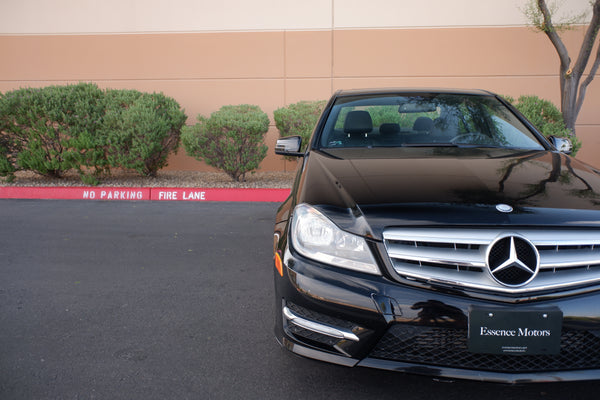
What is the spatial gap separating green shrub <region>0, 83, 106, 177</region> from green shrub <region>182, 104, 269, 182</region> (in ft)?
5.14

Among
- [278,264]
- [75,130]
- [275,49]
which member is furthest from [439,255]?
[275,49]

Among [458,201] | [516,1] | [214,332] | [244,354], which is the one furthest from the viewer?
[516,1]

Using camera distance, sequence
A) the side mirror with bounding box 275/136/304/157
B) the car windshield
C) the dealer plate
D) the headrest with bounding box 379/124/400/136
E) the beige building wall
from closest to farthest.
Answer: the dealer plate, the car windshield, the headrest with bounding box 379/124/400/136, the side mirror with bounding box 275/136/304/157, the beige building wall

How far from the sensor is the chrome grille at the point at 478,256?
6.39ft

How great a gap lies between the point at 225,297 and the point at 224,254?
43.9 inches

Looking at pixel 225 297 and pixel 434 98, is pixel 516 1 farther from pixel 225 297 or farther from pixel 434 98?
pixel 225 297

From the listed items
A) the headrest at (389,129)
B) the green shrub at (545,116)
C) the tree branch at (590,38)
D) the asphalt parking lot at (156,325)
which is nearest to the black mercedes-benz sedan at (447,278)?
the asphalt parking lot at (156,325)

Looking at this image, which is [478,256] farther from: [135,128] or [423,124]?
[135,128]

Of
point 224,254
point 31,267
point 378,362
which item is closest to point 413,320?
point 378,362

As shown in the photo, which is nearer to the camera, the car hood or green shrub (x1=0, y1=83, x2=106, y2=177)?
the car hood

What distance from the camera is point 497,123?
357 centimetres

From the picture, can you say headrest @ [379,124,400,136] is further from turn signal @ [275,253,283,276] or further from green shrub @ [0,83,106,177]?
green shrub @ [0,83,106,177]

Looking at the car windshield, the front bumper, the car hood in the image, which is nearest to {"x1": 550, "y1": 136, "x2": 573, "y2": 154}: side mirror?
the car windshield

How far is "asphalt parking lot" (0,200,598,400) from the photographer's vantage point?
239 centimetres
